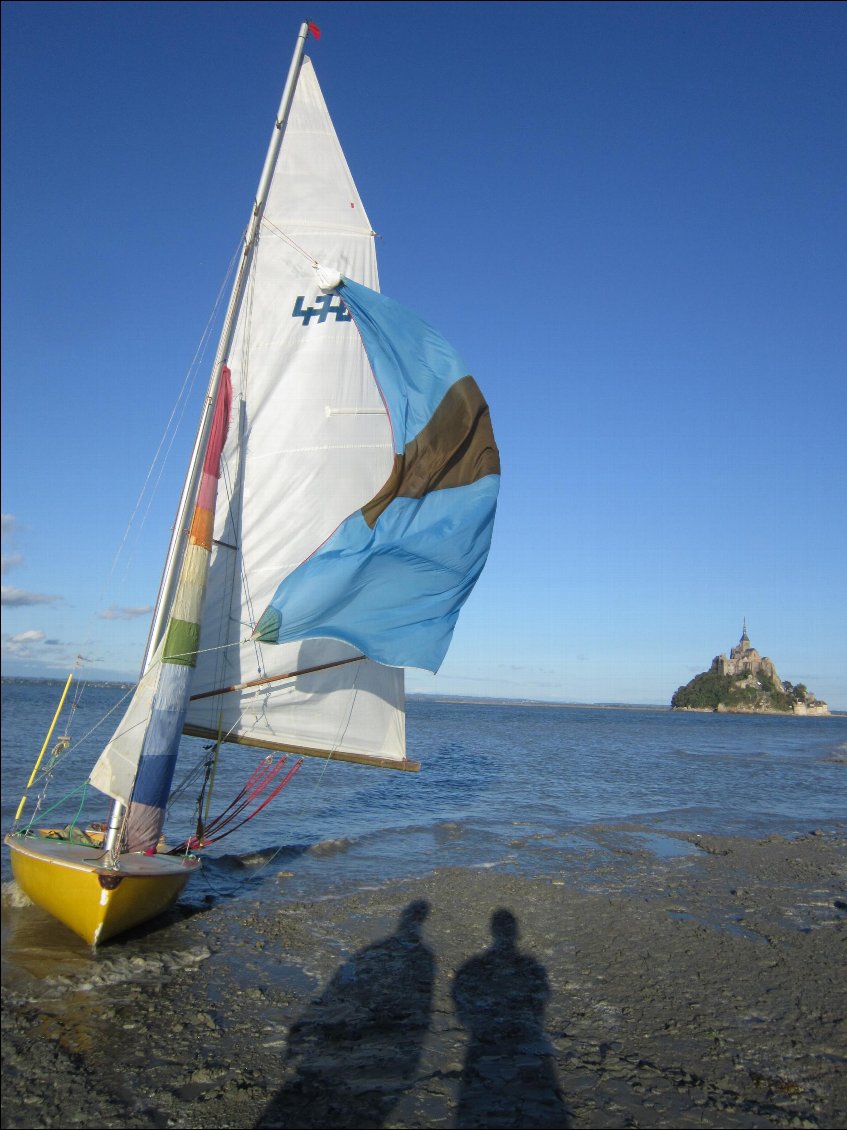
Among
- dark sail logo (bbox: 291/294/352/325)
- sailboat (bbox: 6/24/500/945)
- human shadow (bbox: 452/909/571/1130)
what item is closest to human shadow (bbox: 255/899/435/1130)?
human shadow (bbox: 452/909/571/1130)

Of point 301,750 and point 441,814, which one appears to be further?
point 441,814

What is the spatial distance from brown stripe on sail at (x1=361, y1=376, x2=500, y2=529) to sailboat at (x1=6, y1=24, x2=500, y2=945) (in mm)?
28

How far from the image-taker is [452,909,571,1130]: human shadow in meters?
5.90

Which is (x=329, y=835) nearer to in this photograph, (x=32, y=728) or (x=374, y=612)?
(x=374, y=612)

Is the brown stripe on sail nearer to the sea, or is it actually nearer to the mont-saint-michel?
the sea

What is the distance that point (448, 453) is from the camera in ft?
33.4

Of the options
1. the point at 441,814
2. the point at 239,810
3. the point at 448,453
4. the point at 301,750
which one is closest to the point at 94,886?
the point at 239,810

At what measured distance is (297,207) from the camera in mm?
11898

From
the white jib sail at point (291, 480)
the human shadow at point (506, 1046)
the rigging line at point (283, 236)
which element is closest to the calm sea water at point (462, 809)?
the white jib sail at point (291, 480)

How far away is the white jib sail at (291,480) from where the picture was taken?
11.2m

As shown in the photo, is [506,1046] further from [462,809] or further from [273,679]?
[462,809]

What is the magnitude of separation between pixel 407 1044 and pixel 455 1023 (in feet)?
2.39

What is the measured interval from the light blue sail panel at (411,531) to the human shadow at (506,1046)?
12.5 feet

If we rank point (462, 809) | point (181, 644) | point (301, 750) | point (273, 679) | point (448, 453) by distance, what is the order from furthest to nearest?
point (462, 809) → point (301, 750) → point (273, 679) → point (448, 453) → point (181, 644)
